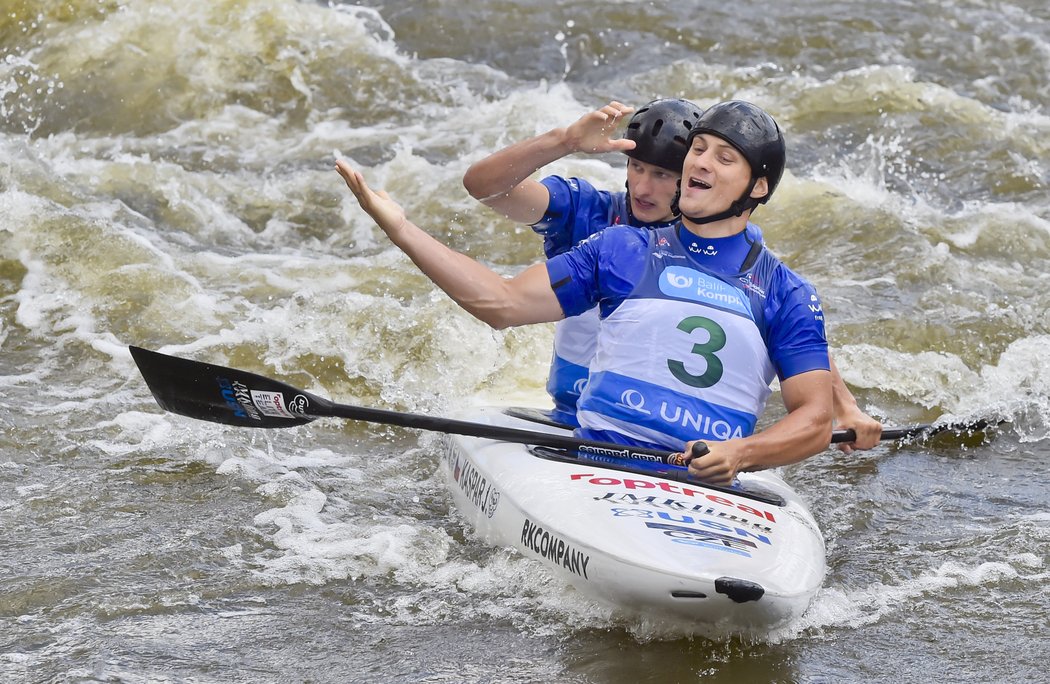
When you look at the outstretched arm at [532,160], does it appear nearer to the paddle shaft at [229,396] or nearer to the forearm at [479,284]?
the forearm at [479,284]

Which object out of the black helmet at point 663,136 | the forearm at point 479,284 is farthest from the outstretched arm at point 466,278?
the black helmet at point 663,136

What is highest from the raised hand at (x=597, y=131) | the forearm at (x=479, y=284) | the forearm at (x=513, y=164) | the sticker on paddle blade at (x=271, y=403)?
the raised hand at (x=597, y=131)

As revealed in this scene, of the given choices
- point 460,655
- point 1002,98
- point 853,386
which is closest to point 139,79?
point 853,386

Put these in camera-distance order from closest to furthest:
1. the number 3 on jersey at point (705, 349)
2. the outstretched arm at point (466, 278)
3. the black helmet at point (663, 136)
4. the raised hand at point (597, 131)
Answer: the outstretched arm at point (466, 278) < the number 3 on jersey at point (705, 349) < the raised hand at point (597, 131) < the black helmet at point (663, 136)

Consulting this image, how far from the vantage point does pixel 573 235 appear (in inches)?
210

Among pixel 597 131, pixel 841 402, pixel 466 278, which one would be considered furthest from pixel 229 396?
pixel 841 402

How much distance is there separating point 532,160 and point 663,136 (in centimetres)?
51

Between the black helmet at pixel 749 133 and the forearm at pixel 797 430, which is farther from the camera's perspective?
the black helmet at pixel 749 133

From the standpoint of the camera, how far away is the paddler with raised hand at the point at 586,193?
4.80 meters

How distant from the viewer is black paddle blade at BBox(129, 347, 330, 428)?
200 inches

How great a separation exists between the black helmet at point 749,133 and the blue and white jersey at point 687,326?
9.7 inches

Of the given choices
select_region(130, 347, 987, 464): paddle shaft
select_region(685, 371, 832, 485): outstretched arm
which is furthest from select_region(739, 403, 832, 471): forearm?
select_region(130, 347, 987, 464): paddle shaft

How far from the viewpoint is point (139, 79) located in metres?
11.1

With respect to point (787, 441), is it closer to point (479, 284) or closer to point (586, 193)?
point (479, 284)
